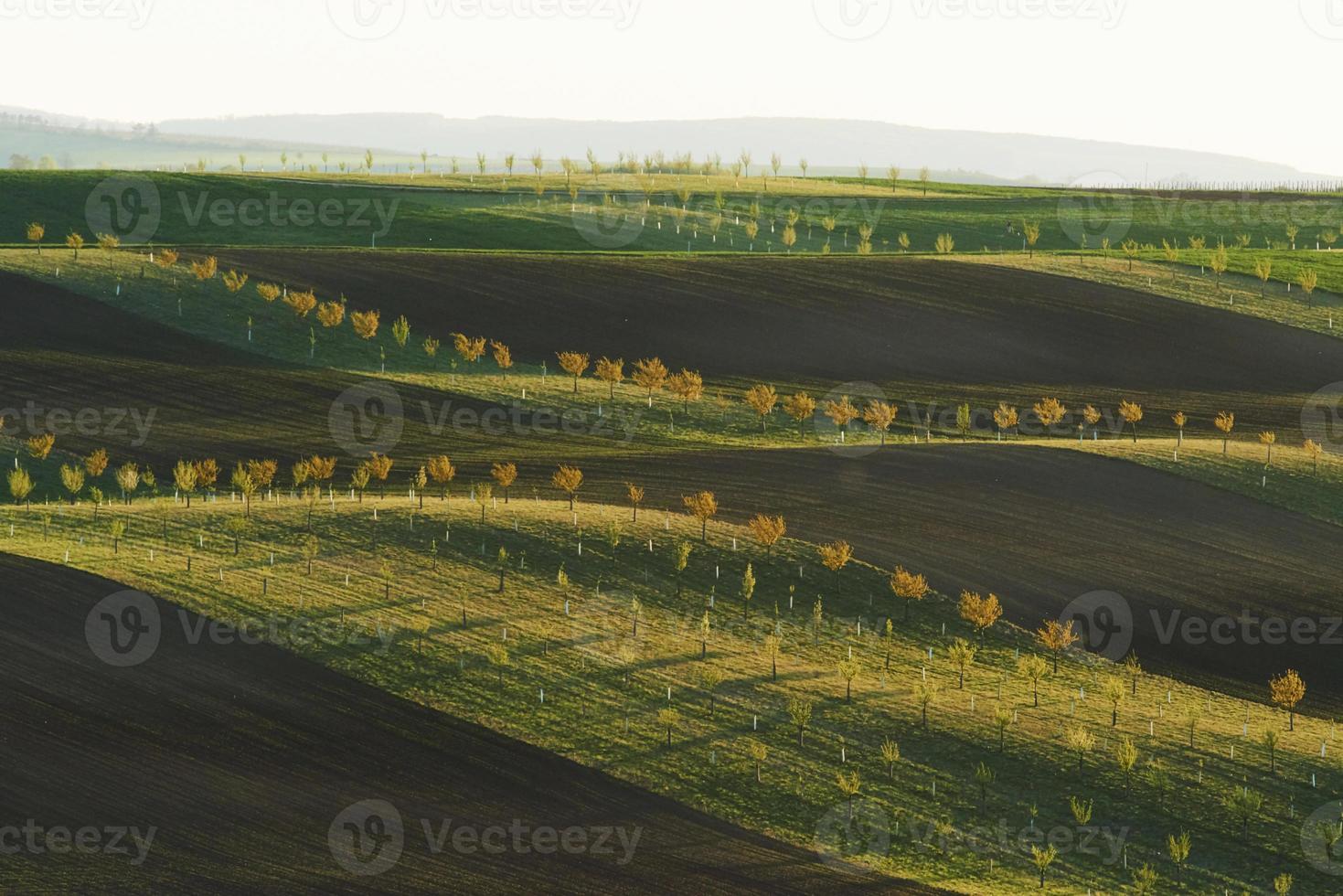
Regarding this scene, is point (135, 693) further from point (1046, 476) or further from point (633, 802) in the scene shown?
point (1046, 476)

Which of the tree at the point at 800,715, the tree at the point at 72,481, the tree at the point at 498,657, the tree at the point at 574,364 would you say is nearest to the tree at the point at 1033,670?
the tree at the point at 800,715

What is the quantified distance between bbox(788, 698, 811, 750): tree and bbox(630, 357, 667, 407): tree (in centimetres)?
3536

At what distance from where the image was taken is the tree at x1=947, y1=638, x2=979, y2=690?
5268 cm

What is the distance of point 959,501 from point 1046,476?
646cm

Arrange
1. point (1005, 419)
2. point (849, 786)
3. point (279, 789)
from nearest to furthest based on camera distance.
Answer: point (279, 789) < point (849, 786) < point (1005, 419)

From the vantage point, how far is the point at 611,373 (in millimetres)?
83688

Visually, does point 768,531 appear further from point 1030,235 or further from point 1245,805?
point 1030,235

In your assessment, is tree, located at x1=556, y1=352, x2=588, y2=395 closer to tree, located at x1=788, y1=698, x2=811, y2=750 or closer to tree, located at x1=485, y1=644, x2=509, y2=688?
tree, located at x1=485, y1=644, x2=509, y2=688

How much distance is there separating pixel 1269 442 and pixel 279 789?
5809 centimetres

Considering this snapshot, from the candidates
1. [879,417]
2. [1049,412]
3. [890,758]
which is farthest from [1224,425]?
[890,758]

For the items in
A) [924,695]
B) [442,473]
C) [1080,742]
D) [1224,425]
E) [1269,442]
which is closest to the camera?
[1080,742]

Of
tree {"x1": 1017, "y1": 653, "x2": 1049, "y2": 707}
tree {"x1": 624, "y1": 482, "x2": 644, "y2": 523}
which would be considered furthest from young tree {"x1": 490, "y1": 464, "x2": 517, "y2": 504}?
tree {"x1": 1017, "y1": 653, "x2": 1049, "y2": 707}

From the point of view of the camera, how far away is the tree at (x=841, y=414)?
79.5 m

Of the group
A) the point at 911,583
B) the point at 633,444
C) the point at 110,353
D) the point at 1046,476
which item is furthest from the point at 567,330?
the point at 911,583
